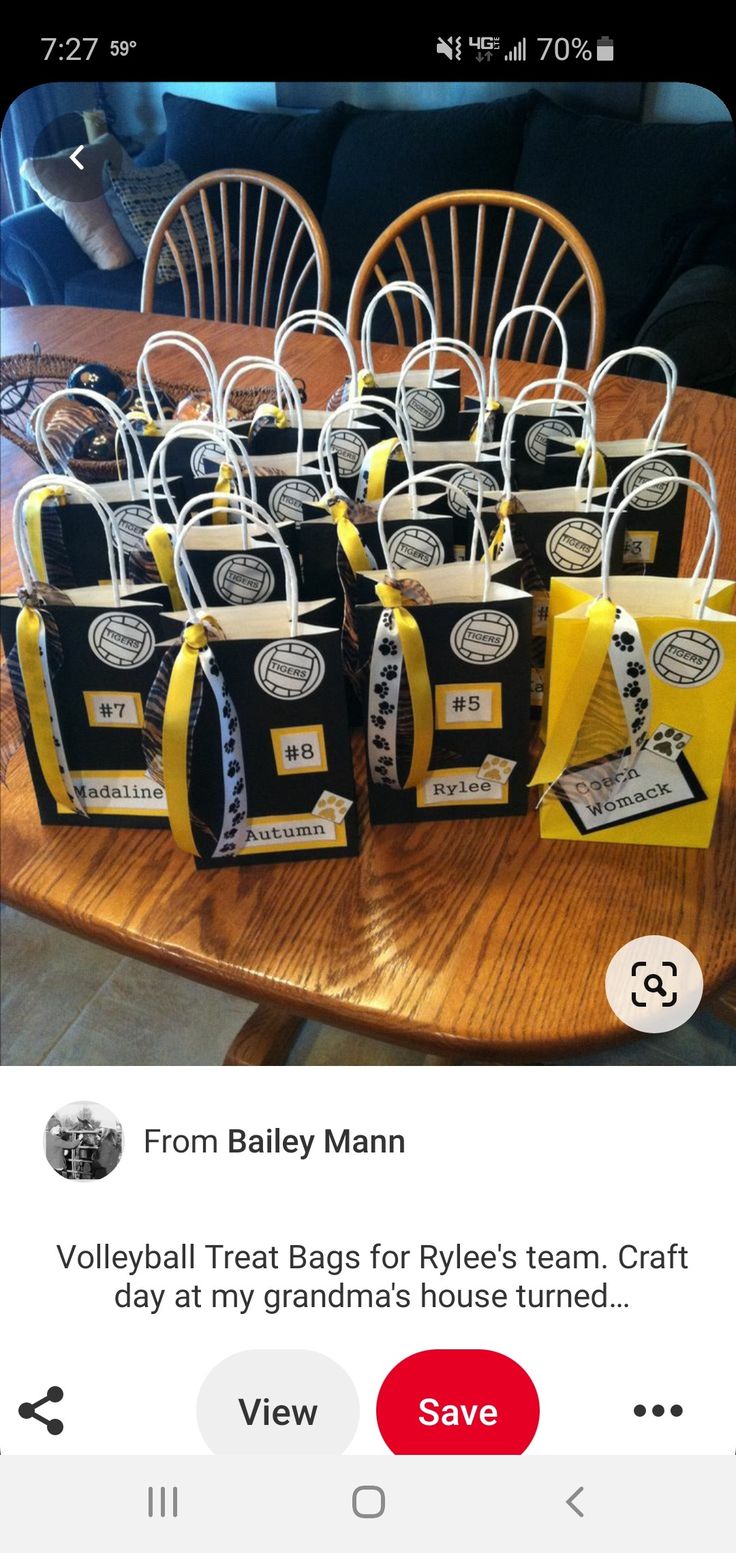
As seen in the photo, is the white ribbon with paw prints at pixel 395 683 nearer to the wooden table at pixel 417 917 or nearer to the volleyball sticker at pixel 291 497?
the wooden table at pixel 417 917

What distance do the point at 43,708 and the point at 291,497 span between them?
0.24m

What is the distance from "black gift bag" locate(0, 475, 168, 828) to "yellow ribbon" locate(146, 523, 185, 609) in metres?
0.03

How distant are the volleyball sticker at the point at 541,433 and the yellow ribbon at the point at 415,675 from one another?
24cm

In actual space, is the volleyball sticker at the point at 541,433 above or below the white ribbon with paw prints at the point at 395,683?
above

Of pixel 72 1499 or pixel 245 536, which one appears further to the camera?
pixel 245 536

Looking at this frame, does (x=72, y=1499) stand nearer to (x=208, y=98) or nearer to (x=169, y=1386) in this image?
(x=169, y=1386)

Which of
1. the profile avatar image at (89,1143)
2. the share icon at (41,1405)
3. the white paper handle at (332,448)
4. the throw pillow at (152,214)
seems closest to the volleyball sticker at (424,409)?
the white paper handle at (332,448)

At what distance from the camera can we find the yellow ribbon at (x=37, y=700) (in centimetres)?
59

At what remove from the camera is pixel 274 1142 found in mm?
505

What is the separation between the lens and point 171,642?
0.57 meters

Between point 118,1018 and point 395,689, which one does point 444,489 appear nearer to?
point 395,689

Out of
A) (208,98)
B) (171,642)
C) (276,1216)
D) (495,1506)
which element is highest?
(208,98)

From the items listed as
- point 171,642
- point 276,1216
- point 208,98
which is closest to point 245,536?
point 171,642

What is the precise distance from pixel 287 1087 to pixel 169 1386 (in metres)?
0.15
